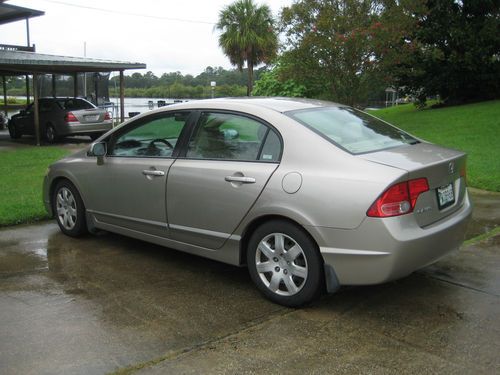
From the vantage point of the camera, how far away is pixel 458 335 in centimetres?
353

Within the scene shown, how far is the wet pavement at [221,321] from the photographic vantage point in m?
3.21

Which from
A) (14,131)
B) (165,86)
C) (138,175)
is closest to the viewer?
(138,175)

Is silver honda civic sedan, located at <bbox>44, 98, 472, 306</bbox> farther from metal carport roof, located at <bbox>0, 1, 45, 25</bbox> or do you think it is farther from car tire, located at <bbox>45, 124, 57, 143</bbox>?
metal carport roof, located at <bbox>0, 1, 45, 25</bbox>

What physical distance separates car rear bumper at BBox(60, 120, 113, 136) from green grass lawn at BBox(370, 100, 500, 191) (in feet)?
30.2

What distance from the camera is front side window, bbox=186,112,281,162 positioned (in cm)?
423

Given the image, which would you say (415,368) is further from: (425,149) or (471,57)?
(471,57)

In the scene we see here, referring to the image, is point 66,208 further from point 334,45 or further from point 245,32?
point 245,32

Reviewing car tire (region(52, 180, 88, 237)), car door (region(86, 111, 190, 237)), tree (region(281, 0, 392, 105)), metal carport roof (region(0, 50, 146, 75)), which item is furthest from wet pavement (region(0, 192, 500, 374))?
tree (region(281, 0, 392, 105))

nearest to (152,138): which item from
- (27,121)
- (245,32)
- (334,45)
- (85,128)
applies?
(85,128)

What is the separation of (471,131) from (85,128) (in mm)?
10925

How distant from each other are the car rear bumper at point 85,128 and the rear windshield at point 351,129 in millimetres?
12692

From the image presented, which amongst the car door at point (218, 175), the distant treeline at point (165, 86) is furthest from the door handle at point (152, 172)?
the distant treeline at point (165, 86)

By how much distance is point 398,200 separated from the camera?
3629mm

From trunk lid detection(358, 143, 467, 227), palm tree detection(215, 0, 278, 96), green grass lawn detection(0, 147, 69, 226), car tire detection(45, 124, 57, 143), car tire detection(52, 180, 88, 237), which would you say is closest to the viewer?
trunk lid detection(358, 143, 467, 227)
